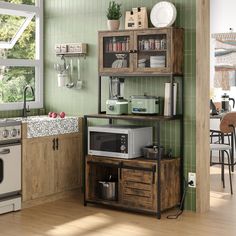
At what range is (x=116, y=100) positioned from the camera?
5.71 metres

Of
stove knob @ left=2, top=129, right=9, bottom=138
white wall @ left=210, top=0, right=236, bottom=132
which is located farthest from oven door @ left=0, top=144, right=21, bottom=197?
white wall @ left=210, top=0, right=236, bottom=132

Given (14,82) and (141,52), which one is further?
(14,82)

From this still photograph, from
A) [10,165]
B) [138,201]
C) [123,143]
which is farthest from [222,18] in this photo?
[10,165]

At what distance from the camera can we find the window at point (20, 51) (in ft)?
20.6

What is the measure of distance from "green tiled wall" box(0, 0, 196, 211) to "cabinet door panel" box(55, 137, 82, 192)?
43 centimetres

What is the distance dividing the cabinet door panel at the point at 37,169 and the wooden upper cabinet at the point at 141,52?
98cm

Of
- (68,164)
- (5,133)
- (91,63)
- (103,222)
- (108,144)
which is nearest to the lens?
(103,222)

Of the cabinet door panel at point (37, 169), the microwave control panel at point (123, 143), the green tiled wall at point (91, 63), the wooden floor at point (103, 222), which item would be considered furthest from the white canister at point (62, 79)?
the wooden floor at point (103, 222)

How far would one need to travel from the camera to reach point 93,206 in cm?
577

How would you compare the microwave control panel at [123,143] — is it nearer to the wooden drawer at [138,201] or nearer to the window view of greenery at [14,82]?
the wooden drawer at [138,201]

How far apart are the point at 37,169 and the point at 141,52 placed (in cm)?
158

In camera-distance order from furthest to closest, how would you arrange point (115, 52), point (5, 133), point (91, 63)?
point (91, 63) → point (115, 52) → point (5, 133)

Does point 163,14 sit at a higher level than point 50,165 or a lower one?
higher

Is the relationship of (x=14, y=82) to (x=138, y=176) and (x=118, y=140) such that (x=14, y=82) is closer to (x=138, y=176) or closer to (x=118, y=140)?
(x=118, y=140)
